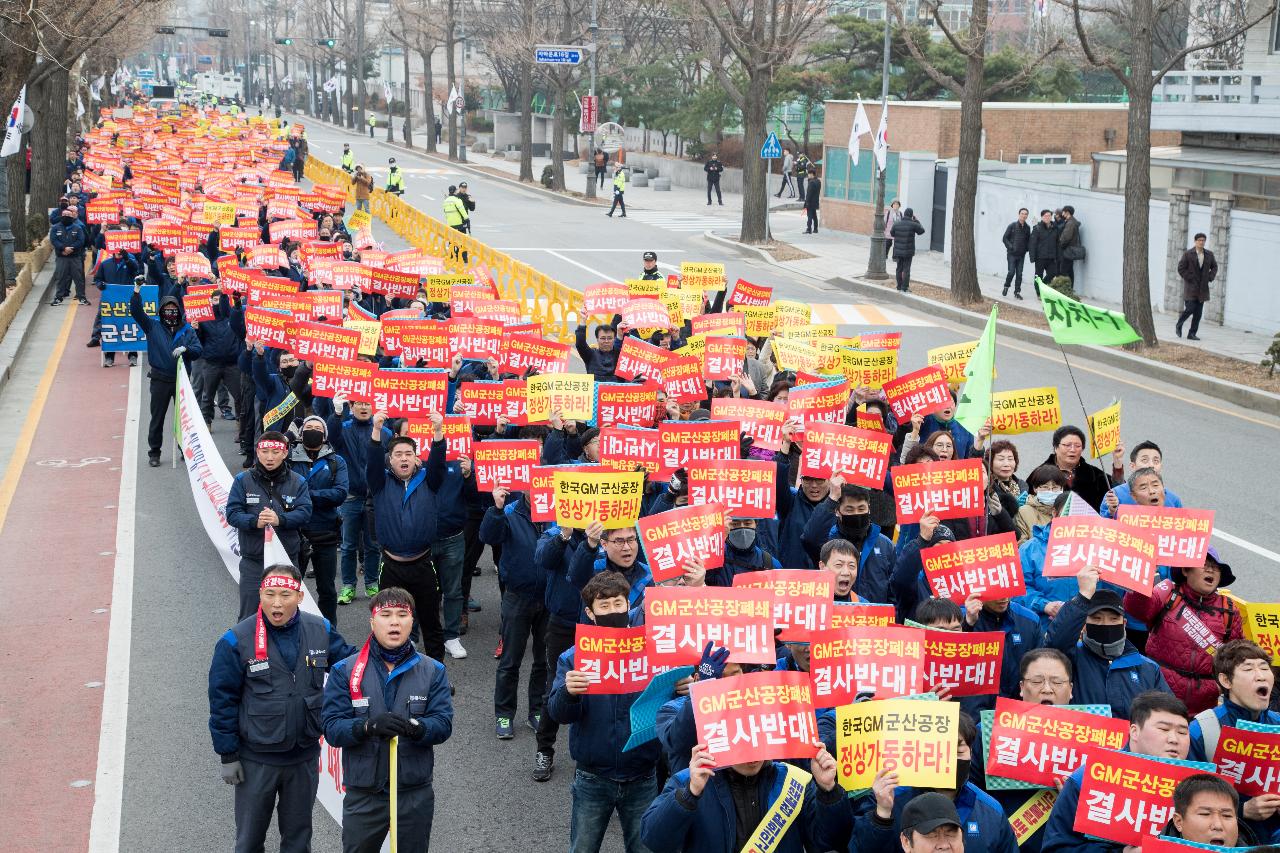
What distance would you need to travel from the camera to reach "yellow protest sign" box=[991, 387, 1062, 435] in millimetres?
11312

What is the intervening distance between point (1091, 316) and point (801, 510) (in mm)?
4092

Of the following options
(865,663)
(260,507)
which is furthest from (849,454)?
(260,507)

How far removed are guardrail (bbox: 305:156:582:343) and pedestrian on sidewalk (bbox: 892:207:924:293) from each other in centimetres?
709

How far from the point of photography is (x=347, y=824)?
691cm

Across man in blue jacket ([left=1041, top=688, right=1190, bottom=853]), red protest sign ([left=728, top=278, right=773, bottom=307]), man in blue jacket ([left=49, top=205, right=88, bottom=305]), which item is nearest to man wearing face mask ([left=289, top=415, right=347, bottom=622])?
man in blue jacket ([left=1041, top=688, right=1190, bottom=853])

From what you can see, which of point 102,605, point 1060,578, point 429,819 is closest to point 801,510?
point 1060,578

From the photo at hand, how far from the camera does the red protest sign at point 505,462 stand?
9.75 meters

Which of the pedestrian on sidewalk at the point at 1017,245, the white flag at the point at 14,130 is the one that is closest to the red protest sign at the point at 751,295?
the pedestrian on sidewalk at the point at 1017,245

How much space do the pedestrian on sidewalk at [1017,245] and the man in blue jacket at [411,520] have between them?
20143 millimetres

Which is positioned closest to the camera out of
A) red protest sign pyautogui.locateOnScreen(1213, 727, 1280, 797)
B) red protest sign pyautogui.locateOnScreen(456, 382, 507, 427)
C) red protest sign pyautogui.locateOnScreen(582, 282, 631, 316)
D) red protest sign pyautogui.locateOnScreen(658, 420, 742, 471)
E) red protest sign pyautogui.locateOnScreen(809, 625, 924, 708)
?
red protest sign pyautogui.locateOnScreen(1213, 727, 1280, 797)

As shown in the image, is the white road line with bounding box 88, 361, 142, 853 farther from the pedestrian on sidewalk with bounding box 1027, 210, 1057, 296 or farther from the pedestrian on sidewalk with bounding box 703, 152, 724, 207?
the pedestrian on sidewalk with bounding box 703, 152, 724, 207

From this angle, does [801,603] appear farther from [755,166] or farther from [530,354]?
[755,166]

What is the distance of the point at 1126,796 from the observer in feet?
17.5

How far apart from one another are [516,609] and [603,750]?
2.49 m
